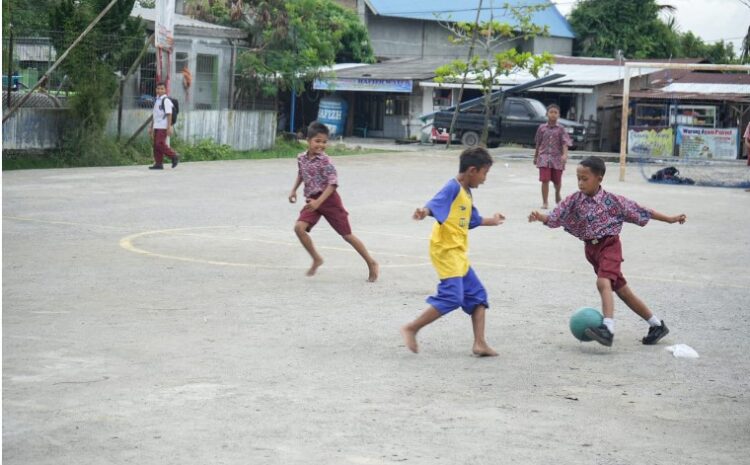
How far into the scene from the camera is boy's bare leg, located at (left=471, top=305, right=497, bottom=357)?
23.7ft

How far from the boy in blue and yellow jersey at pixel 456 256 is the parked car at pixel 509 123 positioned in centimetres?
3010

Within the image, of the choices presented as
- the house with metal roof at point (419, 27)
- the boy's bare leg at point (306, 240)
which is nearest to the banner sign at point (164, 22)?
the boy's bare leg at point (306, 240)

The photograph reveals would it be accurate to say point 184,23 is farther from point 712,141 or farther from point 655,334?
point 655,334

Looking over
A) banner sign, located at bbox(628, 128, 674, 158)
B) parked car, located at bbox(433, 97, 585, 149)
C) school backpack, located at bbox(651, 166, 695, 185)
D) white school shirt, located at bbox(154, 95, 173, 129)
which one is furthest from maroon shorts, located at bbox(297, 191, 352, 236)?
parked car, located at bbox(433, 97, 585, 149)

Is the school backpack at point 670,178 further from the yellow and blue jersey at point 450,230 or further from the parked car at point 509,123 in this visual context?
the yellow and blue jersey at point 450,230

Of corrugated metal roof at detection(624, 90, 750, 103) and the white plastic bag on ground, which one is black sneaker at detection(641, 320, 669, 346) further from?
corrugated metal roof at detection(624, 90, 750, 103)

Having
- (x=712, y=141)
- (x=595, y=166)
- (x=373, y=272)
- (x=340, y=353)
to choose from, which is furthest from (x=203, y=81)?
(x=340, y=353)

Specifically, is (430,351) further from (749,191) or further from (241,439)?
(749,191)

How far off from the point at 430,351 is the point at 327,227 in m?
7.13

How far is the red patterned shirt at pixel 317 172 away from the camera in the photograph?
33.9 feet

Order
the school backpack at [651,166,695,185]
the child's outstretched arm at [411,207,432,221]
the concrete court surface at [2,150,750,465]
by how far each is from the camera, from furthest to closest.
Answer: the school backpack at [651,166,695,185], the child's outstretched arm at [411,207,432,221], the concrete court surface at [2,150,750,465]

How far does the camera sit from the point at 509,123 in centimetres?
3775

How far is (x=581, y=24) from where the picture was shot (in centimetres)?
5838

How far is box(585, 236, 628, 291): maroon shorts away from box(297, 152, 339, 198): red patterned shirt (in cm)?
314
